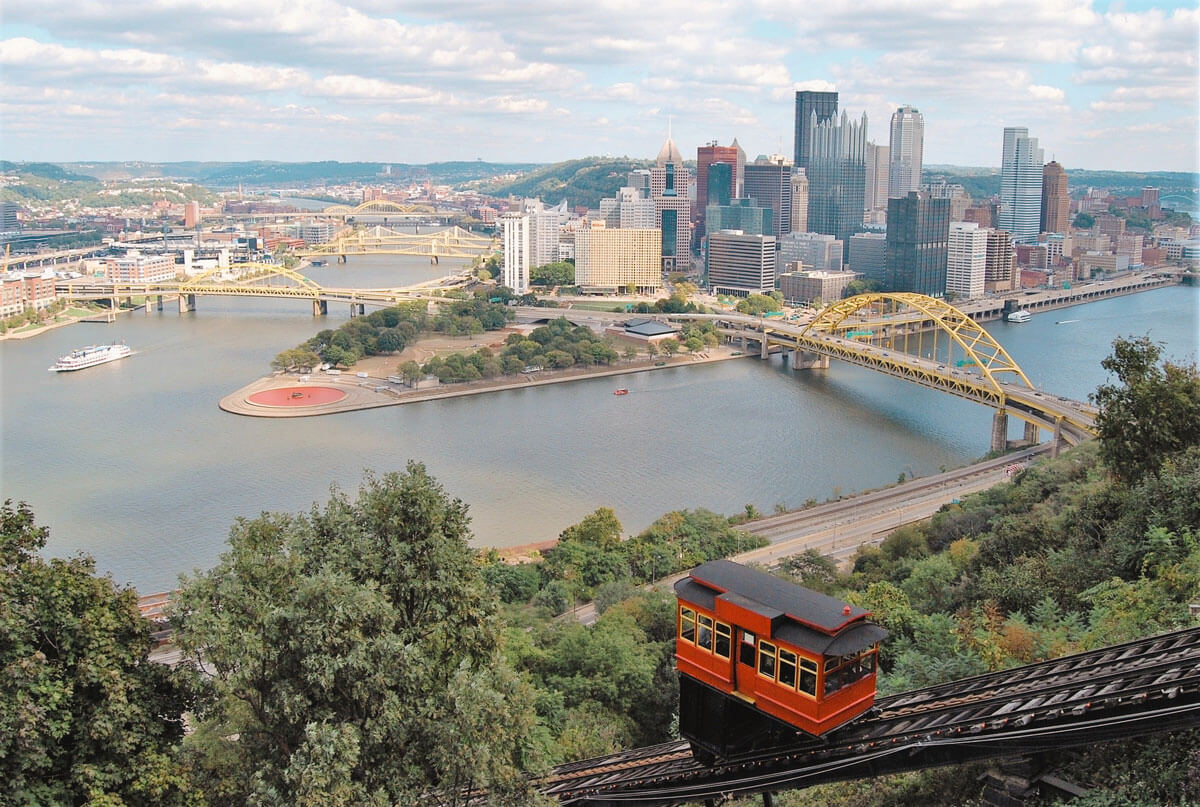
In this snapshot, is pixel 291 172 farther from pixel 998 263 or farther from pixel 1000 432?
pixel 1000 432

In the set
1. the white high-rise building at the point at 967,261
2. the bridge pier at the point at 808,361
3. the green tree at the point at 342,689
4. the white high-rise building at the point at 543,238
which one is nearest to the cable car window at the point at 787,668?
the green tree at the point at 342,689

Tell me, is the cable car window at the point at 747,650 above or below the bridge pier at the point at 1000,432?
above

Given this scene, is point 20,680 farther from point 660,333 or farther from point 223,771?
point 660,333

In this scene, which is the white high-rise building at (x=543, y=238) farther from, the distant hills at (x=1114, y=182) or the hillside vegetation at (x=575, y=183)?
the distant hills at (x=1114, y=182)

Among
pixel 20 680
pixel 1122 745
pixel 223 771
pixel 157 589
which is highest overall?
pixel 20 680

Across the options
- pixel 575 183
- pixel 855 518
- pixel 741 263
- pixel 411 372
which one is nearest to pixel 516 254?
pixel 741 263

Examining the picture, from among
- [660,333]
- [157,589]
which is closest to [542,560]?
[157,589]
